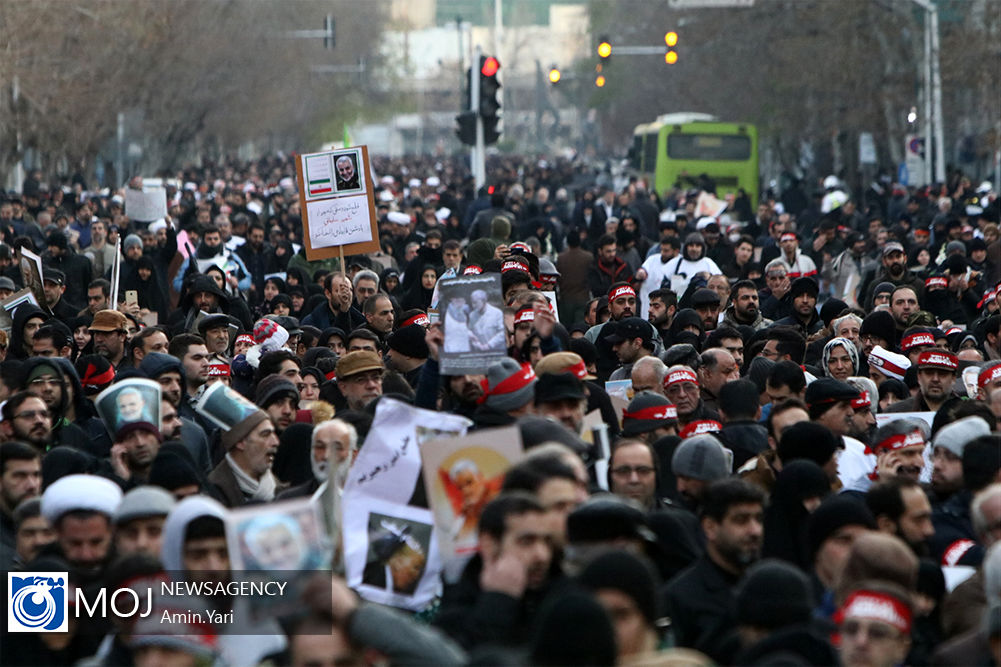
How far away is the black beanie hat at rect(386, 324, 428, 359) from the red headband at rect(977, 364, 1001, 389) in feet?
10.3

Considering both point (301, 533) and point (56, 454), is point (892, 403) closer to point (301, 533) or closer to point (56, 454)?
point (56, 454)

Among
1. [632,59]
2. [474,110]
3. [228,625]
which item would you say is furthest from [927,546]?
[632,59]

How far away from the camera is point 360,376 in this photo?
32.4 ft

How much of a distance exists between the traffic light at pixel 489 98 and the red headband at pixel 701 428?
15929 mm

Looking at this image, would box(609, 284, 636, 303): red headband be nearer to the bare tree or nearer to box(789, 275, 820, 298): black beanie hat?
box(789, 275, 820, 298): black beanie hat

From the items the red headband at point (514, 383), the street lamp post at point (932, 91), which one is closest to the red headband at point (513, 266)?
the red headband at point (514, 383)

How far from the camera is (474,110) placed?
25078 millimetres

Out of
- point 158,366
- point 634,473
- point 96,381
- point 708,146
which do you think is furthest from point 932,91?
point 634,473

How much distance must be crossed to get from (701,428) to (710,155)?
3414cm

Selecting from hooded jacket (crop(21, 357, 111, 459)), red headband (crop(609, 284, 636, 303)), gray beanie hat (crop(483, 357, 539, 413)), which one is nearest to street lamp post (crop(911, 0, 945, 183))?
red headband (crop(609, 284, 636, 303))

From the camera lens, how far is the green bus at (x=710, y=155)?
138 feet

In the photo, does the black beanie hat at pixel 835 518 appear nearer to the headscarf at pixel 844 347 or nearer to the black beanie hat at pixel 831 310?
the headscarf at pixel 844 347

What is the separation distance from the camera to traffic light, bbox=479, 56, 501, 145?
24.4 meters

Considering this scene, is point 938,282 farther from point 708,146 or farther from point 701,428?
point 708,146
